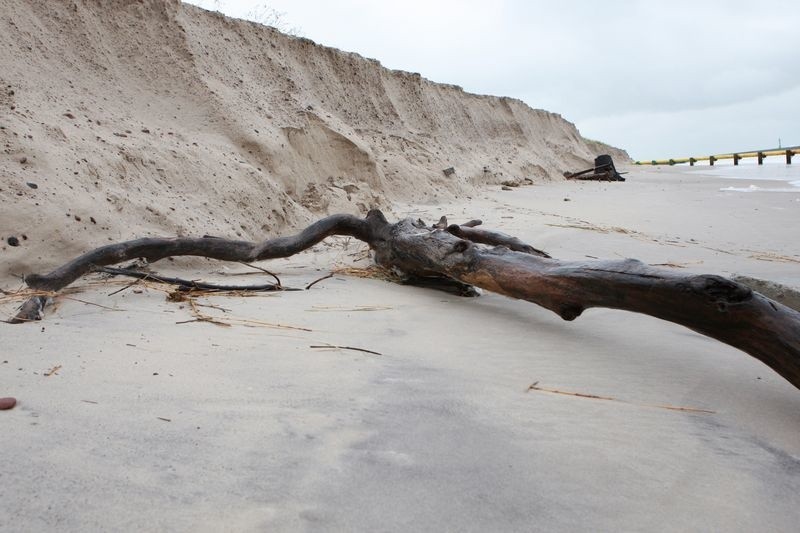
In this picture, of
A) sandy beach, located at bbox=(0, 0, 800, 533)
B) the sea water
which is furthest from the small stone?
the sea water

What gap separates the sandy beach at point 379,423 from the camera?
125 cm

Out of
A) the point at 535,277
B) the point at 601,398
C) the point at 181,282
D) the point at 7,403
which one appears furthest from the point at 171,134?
the point at 601,398

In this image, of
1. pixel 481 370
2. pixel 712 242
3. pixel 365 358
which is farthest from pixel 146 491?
pixel 712 242

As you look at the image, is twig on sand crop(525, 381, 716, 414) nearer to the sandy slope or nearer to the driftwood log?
the driftwood log

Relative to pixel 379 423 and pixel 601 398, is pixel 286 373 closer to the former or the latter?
pixel 379 423

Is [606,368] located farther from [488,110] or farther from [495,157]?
[488,110]

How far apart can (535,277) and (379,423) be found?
4.74ft

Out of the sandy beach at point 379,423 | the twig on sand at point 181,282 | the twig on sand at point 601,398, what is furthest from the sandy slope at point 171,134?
the twig on sand at point 601,398

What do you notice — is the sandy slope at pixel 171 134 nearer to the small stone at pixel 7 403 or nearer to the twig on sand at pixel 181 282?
the twig on sand at pixel 181 282

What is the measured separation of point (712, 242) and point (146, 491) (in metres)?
6.34

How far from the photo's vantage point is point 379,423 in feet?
5.48

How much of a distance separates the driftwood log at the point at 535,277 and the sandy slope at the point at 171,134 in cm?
61

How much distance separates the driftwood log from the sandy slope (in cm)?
61

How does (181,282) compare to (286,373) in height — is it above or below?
above
